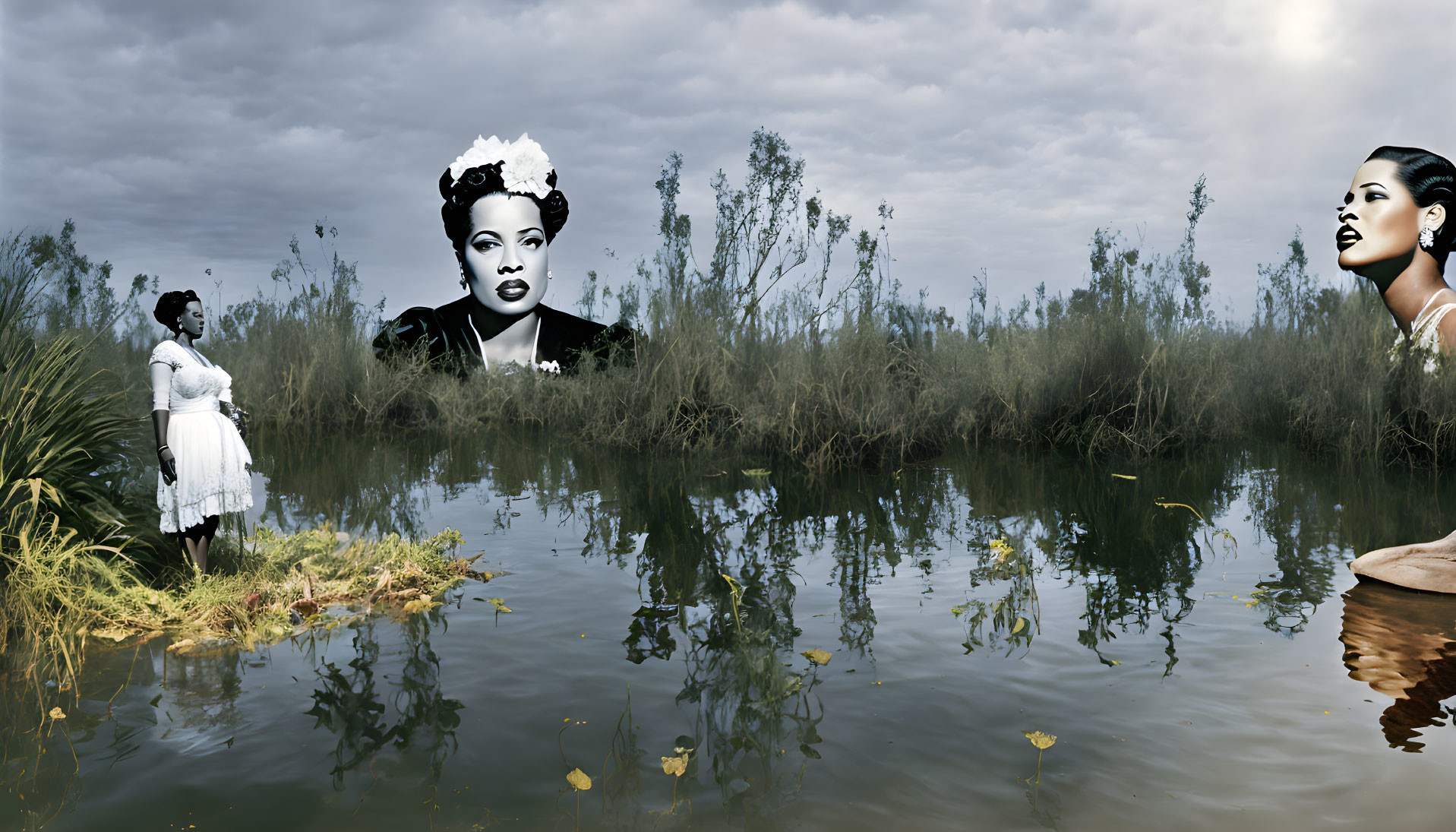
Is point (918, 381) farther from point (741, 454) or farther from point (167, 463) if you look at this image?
point (167, 463)

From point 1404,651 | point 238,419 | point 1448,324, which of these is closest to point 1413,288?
point 1448,324

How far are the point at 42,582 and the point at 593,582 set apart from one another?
8.68 ft

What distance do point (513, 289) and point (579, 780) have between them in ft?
42.7

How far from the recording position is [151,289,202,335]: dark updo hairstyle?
5004 millimetres

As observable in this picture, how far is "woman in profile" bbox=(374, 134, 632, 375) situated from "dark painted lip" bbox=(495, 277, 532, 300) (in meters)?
0.01

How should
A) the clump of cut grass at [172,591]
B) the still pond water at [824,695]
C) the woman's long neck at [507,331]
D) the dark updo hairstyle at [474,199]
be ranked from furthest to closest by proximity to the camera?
the woman's long neck at [507,331] < the dark updo hairstyle at [474,199] < the clump of cut grass at [172,591] < the still pond water at [824,695]

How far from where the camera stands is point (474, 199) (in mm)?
14789

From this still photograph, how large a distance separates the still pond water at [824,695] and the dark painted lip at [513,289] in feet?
Result: 29.5

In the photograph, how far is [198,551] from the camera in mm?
5098

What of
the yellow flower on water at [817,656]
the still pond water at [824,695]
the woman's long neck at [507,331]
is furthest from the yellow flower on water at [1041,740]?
the woman's long neck at [507,331]

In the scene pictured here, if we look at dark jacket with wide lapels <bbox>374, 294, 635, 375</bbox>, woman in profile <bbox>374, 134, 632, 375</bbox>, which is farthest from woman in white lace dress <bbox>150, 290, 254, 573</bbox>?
dark jacket with wide lapels <bbox>374, 294, 635, 375</bbox>

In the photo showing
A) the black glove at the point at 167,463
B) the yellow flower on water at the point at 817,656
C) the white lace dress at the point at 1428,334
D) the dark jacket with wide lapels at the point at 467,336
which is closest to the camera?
the yellow flower on water at the point at 817,656

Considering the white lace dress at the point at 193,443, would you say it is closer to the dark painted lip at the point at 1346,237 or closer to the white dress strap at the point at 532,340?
the dark painted lip at the point at 1346,237

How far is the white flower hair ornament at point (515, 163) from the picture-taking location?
581 inches
